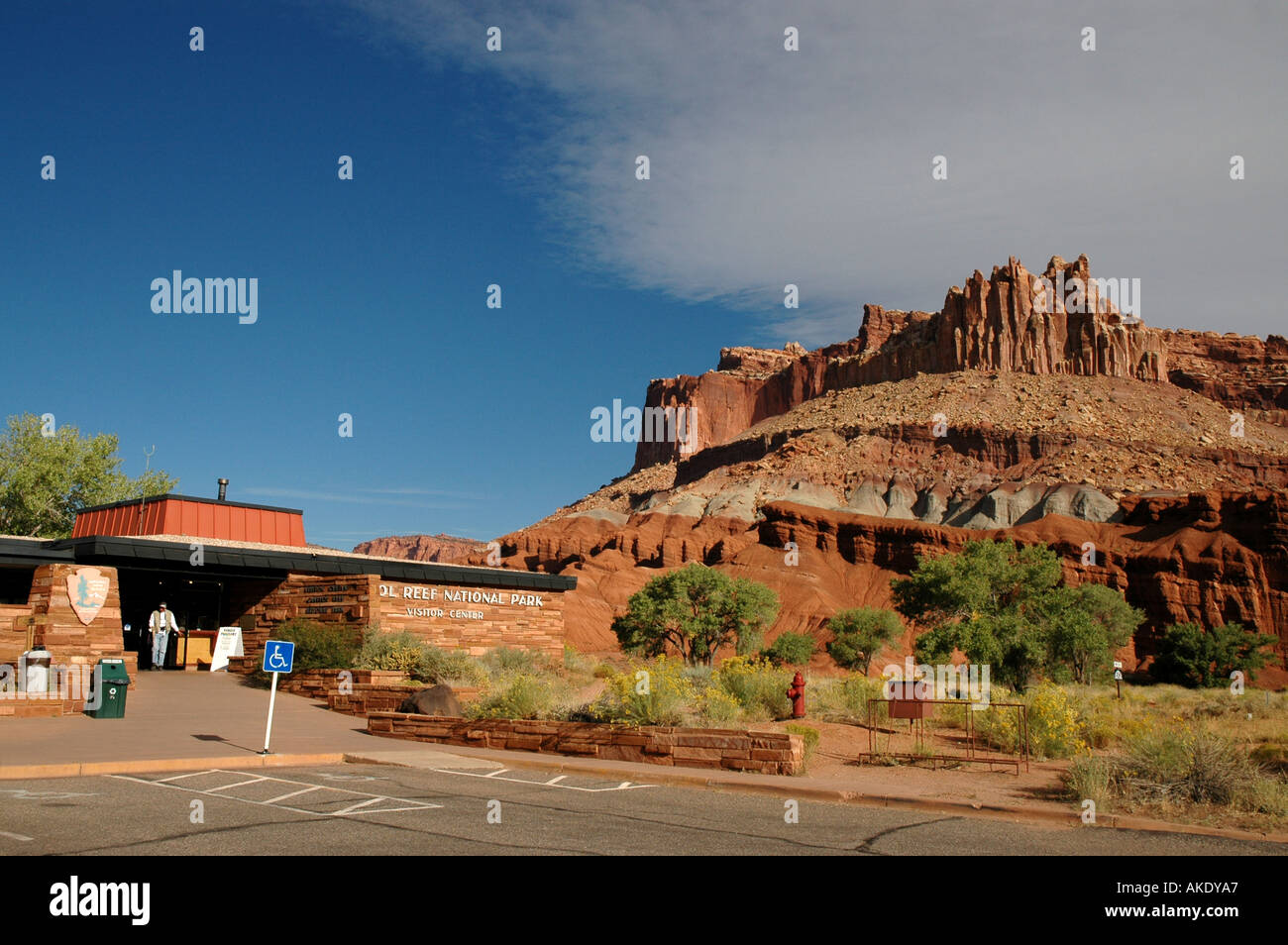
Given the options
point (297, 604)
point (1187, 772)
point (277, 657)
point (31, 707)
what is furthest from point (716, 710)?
point (297, 604)

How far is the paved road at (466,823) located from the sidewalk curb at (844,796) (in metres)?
0.22

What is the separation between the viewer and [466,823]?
381 inches

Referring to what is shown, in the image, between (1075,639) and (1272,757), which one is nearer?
(1272,757)

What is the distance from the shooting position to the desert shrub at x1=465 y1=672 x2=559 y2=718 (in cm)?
1689

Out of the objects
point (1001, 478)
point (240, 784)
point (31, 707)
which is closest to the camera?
point (240, 784)

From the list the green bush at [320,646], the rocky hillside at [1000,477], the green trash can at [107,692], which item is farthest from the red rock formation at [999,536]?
the green trash can at [107,692]

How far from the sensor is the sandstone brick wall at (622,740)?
13.6m

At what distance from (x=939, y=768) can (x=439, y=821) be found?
7.78m

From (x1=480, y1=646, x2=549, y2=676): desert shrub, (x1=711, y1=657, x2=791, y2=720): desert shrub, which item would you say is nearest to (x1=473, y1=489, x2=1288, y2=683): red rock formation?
(x1=480, y1=646, x2=549, y2=676): desert shrub

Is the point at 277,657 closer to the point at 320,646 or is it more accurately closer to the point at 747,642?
the point at 320,646

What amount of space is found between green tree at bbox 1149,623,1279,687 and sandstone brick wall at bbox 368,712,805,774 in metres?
56.3

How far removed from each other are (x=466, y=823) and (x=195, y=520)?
32.1m

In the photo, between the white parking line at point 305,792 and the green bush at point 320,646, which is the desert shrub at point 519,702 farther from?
the green bush at point 320,646
